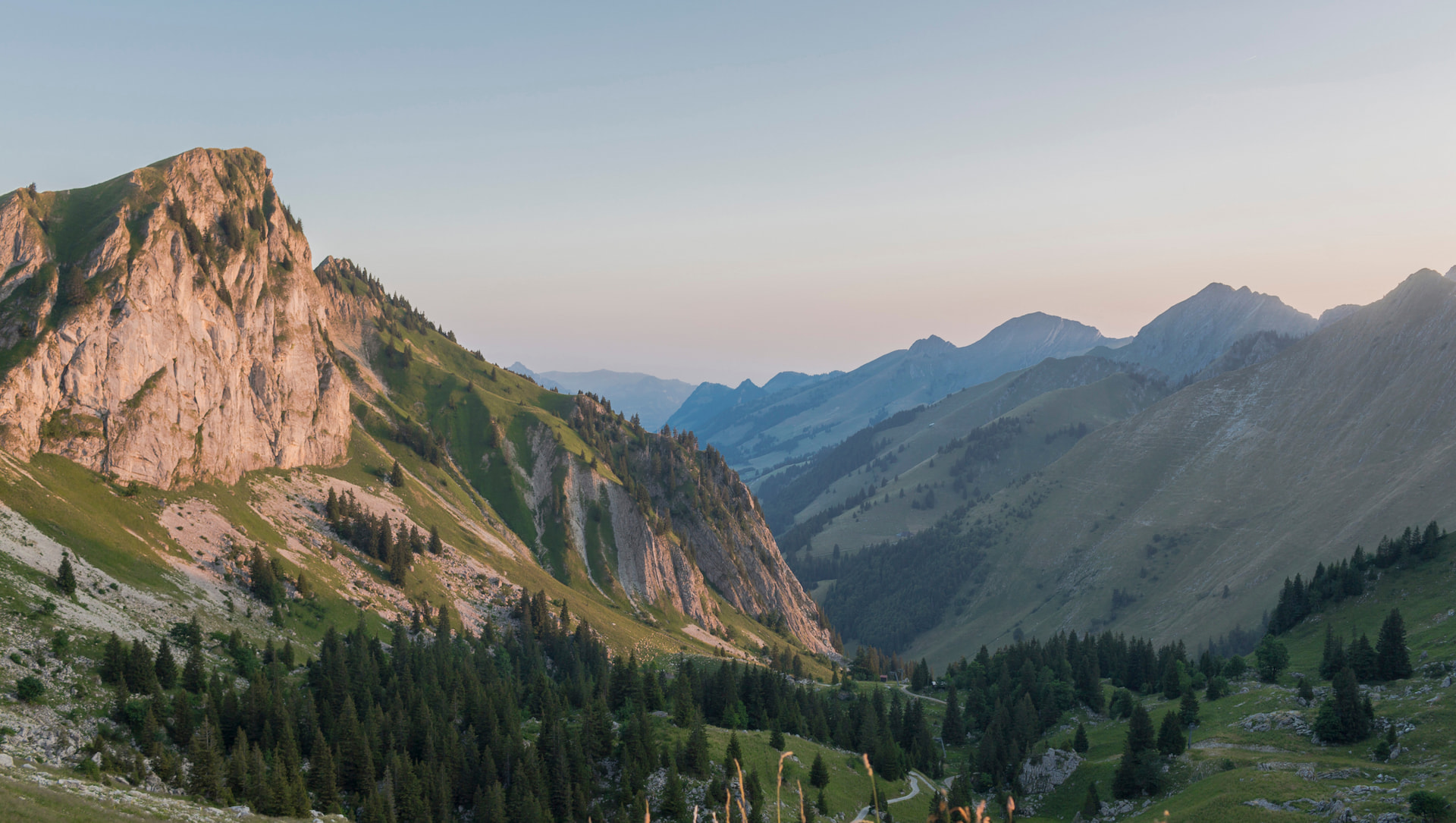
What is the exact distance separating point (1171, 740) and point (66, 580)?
13435cm

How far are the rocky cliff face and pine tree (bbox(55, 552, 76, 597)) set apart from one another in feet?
112

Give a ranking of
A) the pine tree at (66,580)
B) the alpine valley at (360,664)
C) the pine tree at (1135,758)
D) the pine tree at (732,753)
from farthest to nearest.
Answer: the pine tree at (1135,758) → the pine tree at (66,580) → the pine tree at (732,753) → the alpine valley at (360,664)

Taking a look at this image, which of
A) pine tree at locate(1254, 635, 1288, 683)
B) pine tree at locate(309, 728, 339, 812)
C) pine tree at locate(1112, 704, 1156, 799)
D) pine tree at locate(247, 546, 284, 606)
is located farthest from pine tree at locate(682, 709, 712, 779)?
pine tree at locate(1254, 635, 1288, 683)

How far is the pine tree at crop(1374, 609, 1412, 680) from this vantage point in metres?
111

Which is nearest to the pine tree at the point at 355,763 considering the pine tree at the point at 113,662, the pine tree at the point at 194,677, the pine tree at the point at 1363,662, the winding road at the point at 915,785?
the pine tree at the point at 194,677

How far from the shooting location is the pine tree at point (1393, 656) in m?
111

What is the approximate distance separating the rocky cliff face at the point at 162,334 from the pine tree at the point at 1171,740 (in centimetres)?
15307

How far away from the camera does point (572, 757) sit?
3477 inches

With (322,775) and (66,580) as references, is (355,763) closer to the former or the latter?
(322,775)

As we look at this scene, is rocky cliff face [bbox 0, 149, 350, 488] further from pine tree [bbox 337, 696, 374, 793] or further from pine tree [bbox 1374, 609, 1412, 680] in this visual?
pine tree [bbox 1374, 609, 1412, 680]

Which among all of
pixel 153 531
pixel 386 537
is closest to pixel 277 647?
pixel 153 531

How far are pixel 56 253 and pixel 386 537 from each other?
72443 millimetres

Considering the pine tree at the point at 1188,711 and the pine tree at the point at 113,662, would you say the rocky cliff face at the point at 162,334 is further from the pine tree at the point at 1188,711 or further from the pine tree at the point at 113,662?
the pine tree at the point at 1188,711

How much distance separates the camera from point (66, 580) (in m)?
94.6
